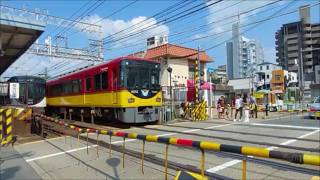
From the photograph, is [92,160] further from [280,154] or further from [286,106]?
[286,106]

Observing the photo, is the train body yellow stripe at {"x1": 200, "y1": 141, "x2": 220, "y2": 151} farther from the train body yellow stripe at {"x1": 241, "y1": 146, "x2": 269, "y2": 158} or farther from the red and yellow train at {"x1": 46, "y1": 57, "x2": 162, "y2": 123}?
the red and yellow train at {"x1": 46, "y1": 57, "x2": 162, "y2": 123}

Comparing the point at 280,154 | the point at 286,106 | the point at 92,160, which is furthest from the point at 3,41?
the point at 286,106

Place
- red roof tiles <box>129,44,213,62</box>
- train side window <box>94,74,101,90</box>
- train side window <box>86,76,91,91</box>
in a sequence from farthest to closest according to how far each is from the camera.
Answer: red roof tiles <box>129,44,213,62</box> → train side window <box>86,76,91,91</box> → train side window <box>94,74,101,90</box>

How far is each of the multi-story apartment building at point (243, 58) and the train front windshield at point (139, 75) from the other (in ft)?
136

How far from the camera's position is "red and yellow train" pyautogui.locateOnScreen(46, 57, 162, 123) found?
16.8 meters

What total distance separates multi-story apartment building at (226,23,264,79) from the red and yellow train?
136ft

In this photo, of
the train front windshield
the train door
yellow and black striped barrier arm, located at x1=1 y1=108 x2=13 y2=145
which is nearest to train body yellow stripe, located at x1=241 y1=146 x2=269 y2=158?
yellow and black striped barrier arm, located at x1=1 y1=108 x2=13 y2=145

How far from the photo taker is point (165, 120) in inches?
812

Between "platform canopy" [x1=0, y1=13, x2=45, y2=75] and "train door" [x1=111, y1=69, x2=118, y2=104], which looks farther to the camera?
"train door" [x1=111, y1=69, x2=118, y2=104]

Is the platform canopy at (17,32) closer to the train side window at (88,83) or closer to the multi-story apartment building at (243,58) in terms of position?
the train side window at (88,83)

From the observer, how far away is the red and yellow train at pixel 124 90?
16.8 m

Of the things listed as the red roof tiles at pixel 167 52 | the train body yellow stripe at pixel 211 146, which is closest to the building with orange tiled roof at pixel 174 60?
the red roof tiles at pixel 167 52

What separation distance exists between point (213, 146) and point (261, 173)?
2507mm

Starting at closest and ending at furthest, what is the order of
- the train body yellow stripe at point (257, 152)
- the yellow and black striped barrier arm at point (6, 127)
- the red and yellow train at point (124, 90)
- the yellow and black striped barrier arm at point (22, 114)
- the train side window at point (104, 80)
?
1. the train body yellow stripe at point (257, 152)
2. the yellow and black striped barrier arm at point (6, 127)
3. the yellow and black striped barrier arm at point (22, 114)
4. the red and yellow train at point (124, 90)
5. the train side window at point (104, 80)
